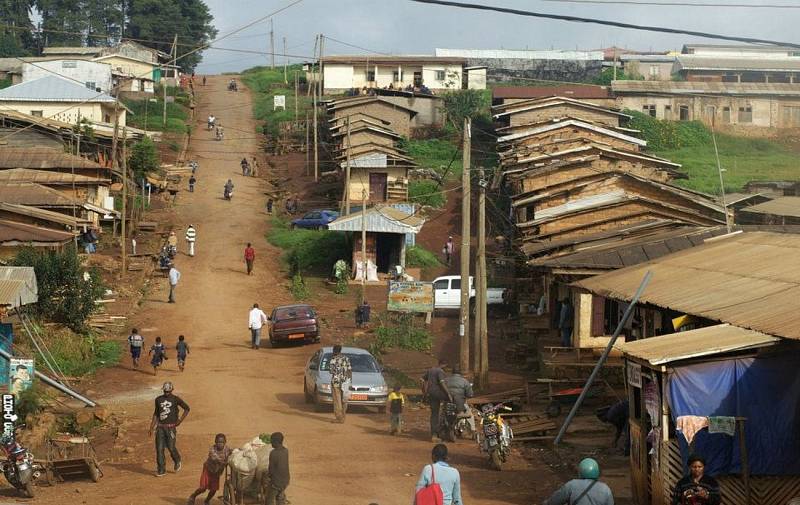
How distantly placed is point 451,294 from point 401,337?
6.77m

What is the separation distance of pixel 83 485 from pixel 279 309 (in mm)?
18161

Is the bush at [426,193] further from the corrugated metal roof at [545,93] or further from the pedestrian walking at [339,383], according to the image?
the pedestrian walking at [339,383]

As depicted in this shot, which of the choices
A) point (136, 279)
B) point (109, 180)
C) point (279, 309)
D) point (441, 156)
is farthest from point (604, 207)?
point (441, 156)

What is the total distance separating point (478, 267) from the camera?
29.6 m

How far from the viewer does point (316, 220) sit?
55969mm

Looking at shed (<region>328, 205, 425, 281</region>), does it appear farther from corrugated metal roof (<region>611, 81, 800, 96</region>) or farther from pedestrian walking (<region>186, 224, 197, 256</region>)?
corrugated metal roof (<region>611, 81, 800, 96</region>)

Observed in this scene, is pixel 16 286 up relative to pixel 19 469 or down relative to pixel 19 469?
up

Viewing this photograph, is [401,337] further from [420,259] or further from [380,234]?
[420,259]

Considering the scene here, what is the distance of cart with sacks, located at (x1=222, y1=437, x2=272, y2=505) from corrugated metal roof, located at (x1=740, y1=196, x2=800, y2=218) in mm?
28272

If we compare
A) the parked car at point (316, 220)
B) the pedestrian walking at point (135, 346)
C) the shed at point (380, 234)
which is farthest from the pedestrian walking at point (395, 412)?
the parked car at point (316, 220)

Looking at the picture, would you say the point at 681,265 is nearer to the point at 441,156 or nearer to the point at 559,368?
the point at 559,368

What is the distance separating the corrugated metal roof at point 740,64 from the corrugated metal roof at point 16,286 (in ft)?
230

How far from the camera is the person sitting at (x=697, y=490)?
12.1 metres

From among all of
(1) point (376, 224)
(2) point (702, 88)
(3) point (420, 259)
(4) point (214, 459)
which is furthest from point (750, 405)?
(2) point (702, 88)
